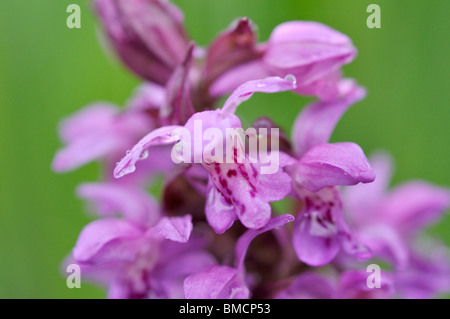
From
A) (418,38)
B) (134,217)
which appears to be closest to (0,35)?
(134,217)

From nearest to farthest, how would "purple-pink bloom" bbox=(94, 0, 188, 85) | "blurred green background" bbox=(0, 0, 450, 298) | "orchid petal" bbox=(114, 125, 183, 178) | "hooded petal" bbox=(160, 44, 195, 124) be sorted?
"orchid petal" bbox=(114, 125, 183, 178), "hooded petal" bbox=(160, 44, 195, 124), "purple-pink bloom" bbox=(94, 0, 188, 85), "blurred green background" bbox=(0, 0, 450, 298)

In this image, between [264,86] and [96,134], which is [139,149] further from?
[96,134]

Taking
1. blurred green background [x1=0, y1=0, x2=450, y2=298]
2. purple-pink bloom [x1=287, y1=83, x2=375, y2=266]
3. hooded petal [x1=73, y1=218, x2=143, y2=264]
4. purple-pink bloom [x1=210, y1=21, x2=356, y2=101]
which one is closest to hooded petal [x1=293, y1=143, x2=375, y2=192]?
purple-pink bloom [x1=287, y1=83, x2=375, y2=266]

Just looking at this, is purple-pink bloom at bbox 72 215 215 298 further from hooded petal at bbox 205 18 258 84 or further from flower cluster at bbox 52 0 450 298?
hooded petal at bbox 205 18 258 84

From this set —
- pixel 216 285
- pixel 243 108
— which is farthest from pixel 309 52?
pixel 243 108

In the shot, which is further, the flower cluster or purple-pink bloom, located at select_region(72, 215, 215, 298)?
purple-pink bloom, located at select_region(72, 215, 215, 298)

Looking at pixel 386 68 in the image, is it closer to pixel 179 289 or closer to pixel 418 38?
pixel 418 38
